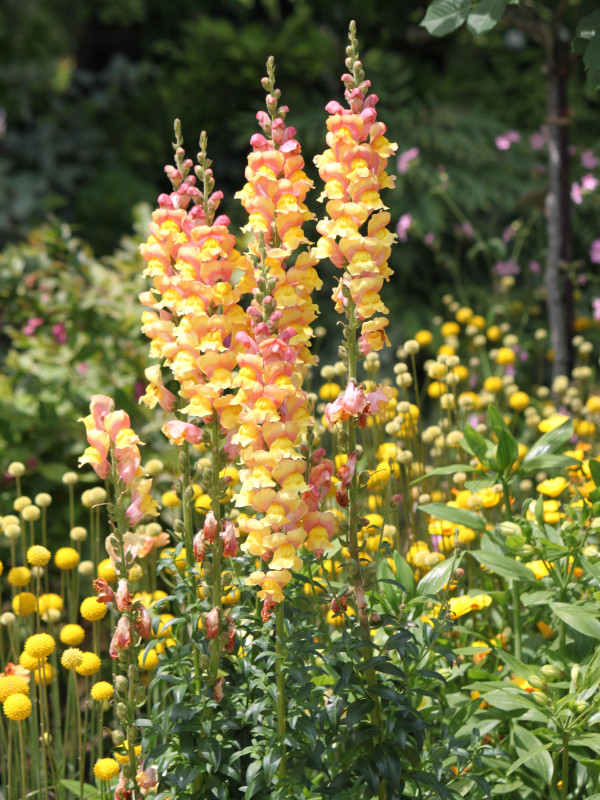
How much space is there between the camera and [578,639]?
78.2 inches

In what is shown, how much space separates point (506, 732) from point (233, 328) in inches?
43.2

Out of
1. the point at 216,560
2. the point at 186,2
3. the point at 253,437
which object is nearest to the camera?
the point at 253,437

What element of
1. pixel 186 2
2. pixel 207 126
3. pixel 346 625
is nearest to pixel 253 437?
pixel 346 625

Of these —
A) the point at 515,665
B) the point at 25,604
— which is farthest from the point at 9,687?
the point at 515,665

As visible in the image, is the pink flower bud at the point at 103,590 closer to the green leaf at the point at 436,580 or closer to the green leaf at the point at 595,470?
the green leaf at the point at 436,580

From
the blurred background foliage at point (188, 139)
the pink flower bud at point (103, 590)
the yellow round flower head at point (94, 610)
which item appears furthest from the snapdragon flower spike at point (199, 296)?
the blurred background foliage at point (188, 139)

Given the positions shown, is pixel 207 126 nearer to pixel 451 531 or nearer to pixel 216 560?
pixel 451 531

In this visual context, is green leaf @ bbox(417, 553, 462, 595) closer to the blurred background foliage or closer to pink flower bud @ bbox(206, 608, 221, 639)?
pink flower bud @ bbox(206, 608, 221, 639)

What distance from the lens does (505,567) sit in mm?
1879

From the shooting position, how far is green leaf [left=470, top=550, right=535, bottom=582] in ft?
6.11

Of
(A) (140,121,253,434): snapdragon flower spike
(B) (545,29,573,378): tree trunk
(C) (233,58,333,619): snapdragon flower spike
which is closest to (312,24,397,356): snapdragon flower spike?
(C) (233,58,333,619): snapdragon flower spike

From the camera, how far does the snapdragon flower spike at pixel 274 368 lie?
4.78ft

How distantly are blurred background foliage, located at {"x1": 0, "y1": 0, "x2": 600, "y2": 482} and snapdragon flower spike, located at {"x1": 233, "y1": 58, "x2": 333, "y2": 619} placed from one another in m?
1.84

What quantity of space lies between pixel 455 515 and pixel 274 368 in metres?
0.76
